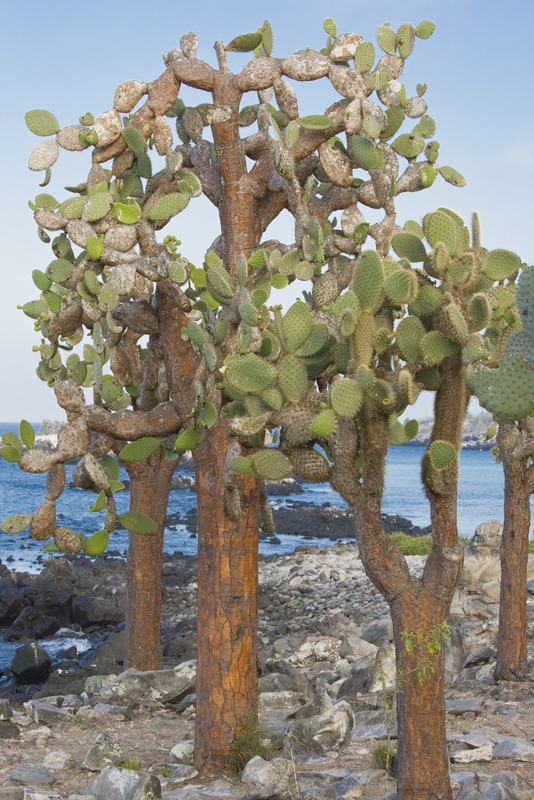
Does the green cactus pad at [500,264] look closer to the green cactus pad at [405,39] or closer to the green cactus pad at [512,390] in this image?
the green cactus pad at [512,390]

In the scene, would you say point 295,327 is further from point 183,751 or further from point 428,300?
point 183,751

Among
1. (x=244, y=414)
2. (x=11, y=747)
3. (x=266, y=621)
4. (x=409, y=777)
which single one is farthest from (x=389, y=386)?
(x=266, y=621)

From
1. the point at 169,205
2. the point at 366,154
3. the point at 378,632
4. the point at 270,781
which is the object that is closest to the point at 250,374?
the point at 169,205

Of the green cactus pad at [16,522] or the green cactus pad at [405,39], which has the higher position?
the green cactus pad at [405,39]

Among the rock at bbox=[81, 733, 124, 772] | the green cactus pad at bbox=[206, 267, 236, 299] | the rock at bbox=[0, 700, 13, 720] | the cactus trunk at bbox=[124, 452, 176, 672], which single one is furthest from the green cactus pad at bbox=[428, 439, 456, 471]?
the rock at bbox=[0, 700, 13, 720]

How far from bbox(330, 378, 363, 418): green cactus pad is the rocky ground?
1913 millimetres

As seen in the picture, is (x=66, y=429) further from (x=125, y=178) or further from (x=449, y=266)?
(x=449, y=266)

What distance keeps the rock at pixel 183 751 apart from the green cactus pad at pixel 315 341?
365cm

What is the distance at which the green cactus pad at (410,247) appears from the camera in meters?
4.87

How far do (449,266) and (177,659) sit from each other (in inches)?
383

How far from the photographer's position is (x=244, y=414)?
212 inches

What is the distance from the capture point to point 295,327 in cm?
475

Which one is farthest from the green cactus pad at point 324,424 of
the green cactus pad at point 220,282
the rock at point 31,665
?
the rock at point 31,665

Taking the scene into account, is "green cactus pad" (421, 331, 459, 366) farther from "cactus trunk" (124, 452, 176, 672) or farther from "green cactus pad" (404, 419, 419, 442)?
"cactus trunk" (124, 452, 176, 672)
